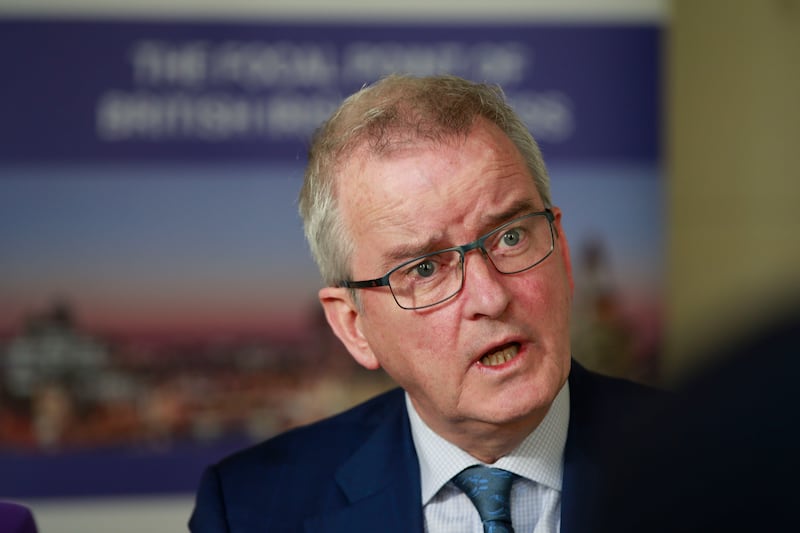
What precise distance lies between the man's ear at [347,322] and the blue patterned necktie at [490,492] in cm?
28

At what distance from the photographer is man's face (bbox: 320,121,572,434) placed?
4.99 ft

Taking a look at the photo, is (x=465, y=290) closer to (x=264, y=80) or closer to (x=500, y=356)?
(x=500, y=356)

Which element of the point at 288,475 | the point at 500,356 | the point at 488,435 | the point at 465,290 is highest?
the point at 465,290

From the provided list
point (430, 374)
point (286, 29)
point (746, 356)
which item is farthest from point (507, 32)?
point (746, 356)

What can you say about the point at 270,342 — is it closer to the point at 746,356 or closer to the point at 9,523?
the point at 9,523

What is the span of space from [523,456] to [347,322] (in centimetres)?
44

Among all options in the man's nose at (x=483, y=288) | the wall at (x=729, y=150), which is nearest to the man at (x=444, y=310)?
the man's nose at (x=483, y=288)

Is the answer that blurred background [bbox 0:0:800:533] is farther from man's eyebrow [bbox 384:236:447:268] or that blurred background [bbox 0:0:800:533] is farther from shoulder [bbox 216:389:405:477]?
man's eyebrow [bbox 384:236:447:268]

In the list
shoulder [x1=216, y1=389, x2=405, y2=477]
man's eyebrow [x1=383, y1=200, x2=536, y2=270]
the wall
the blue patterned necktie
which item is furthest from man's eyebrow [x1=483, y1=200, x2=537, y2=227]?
the wall

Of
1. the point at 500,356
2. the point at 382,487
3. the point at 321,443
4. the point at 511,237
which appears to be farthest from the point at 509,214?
the point at 321,443

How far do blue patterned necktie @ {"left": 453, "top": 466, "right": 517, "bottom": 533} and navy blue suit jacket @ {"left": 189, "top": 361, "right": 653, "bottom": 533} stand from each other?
0.33 ft

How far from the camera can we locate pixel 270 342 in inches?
152

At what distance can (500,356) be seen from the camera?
154cm

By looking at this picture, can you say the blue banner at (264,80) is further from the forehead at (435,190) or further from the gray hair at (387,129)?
the forehead at (435,190)
